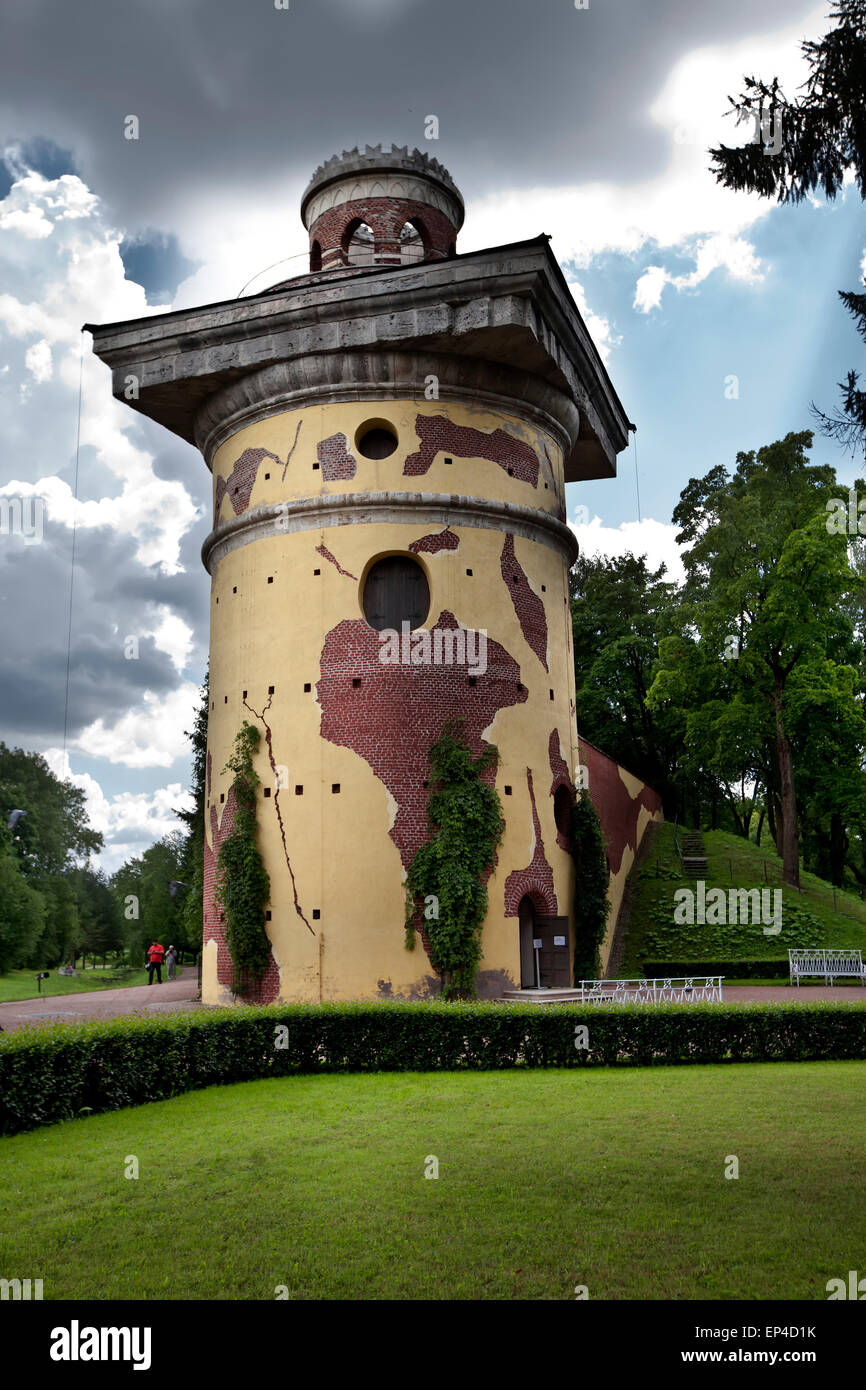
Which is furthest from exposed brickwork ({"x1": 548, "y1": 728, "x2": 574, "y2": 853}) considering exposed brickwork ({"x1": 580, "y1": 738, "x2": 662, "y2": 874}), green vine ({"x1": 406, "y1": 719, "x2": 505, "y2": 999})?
exposed brickwork ({"x1": 580, "y1": 738, "x2": 662, "y2": 874})

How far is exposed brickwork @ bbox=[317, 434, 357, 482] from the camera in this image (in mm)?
21078

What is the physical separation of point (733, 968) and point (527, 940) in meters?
6.43

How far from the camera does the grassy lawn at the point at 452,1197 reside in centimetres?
568

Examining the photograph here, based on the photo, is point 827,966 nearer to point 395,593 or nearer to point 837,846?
point 395,593

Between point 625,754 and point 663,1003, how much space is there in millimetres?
27431

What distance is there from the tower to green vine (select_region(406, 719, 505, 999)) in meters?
0.32

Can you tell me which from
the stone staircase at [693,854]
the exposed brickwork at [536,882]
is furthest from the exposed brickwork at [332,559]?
the stone staircase at [693,854]

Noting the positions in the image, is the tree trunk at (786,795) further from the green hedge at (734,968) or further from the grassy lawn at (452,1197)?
the grassy lawn at (452,1197)

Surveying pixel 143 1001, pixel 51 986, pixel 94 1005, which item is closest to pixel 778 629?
pixel 143 1001

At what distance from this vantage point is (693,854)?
32.6m
